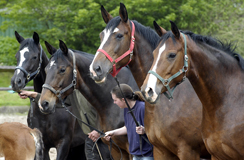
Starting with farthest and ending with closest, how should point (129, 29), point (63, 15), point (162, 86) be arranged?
point (63, 15) → point (129, 29) → point (162, 86)

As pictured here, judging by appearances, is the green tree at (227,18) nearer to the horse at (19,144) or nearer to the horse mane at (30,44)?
the horse mane at (30,44)

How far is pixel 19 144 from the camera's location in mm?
5156

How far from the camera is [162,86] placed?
10.9 ft

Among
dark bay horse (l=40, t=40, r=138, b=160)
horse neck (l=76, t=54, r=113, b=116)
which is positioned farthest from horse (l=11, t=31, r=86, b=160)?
horse neck (l=76, t=54, r=113, b=116)

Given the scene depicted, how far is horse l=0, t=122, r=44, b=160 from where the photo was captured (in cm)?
513

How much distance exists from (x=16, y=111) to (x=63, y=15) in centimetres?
474

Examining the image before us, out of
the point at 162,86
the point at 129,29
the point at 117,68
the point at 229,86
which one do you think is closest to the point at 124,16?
the point at 129,29

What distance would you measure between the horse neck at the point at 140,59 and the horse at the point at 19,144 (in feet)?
6.80

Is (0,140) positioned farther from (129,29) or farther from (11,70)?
(11,70)

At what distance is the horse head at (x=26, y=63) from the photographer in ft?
18.6

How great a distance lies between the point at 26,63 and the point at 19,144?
1484 mm

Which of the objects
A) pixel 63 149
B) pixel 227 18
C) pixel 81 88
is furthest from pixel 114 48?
pixel 227 18

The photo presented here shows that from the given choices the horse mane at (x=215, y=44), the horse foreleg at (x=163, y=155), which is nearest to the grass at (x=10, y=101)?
the horse foreleg at (x=163, y=155)

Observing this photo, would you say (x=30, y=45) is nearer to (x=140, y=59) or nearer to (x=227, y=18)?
(x=140, y=59)
